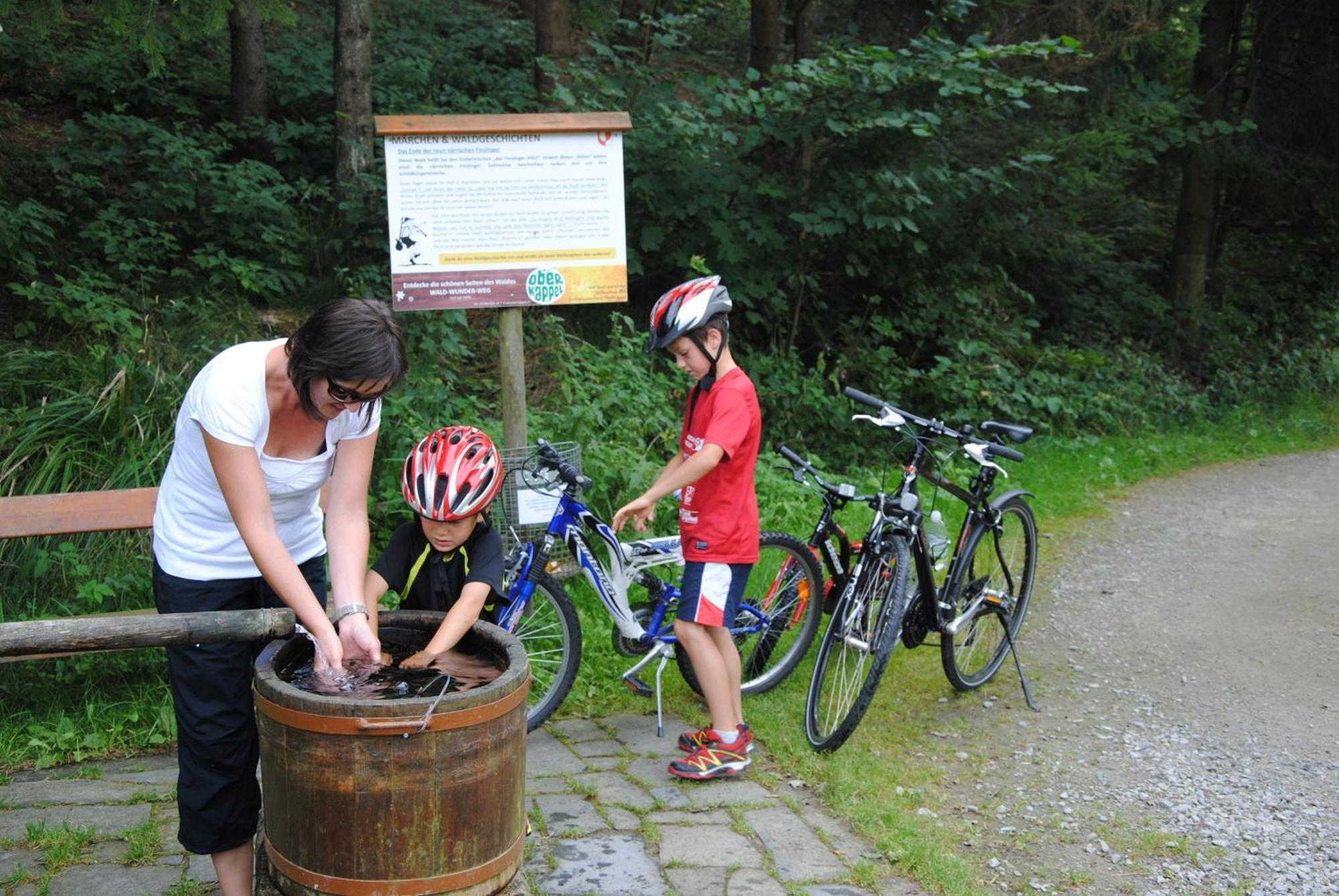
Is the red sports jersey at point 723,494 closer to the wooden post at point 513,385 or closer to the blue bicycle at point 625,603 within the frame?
the blue bicycle at point 625,603

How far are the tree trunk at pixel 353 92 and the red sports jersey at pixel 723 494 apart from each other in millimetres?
5771

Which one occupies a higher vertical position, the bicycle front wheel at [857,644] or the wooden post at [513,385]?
the wooden post at [513,385]

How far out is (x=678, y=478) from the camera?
443 centimetres

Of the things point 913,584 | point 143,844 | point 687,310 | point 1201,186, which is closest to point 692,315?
point 687,310

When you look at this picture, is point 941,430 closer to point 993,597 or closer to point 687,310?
point 993,597

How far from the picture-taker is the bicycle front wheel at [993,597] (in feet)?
17.9

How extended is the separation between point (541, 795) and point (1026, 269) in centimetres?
1112

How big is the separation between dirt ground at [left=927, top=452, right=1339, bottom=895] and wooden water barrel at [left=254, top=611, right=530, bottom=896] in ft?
6.60

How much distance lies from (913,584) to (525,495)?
1827 mm

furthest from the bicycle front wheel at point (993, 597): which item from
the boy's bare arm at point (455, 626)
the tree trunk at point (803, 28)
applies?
the tree trunk at point (803, 28)

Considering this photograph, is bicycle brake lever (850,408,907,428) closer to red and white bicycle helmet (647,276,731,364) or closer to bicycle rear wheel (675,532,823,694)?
bicycle rear wheel (675,532,823,694)

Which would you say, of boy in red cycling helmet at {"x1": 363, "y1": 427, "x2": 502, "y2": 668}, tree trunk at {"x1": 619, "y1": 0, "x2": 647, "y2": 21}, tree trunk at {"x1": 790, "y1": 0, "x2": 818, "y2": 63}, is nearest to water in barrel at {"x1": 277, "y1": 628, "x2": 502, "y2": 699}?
boy in red cycling helmet at {"x1": 363, "y1": 427, "x2": 502, "y2": 668}

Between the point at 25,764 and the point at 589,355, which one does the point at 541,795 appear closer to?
the point at 25,764

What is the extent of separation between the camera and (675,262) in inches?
382
